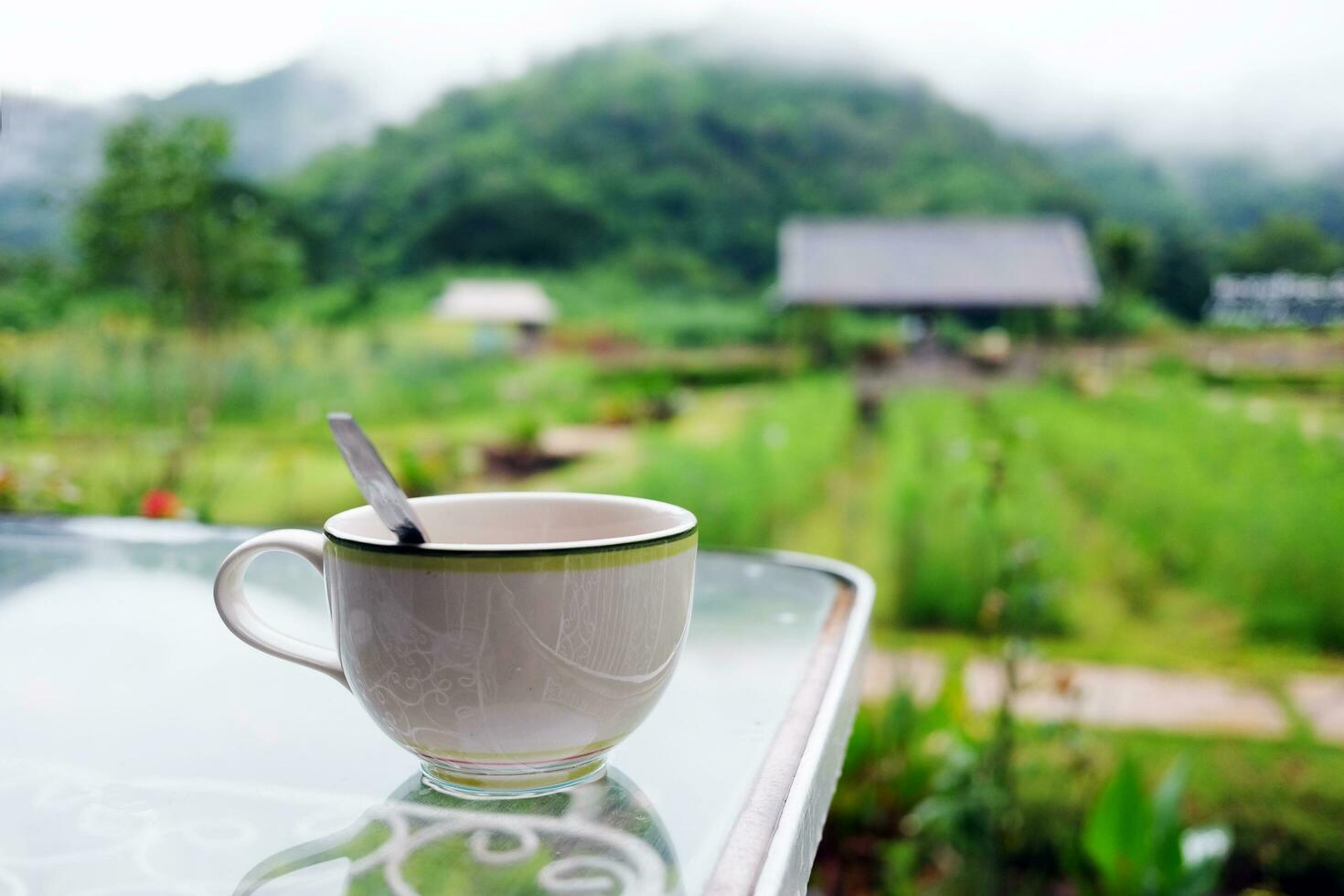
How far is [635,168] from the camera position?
223cm

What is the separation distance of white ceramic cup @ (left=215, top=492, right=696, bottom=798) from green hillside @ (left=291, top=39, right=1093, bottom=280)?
1890 mm

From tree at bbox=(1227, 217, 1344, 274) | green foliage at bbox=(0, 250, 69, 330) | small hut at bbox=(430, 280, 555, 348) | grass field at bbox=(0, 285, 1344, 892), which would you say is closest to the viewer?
grass field at bbox=(0, 285, 1344, 892)

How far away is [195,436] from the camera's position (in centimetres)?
211

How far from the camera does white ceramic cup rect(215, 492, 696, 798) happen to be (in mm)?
289

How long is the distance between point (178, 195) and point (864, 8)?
1.37 m

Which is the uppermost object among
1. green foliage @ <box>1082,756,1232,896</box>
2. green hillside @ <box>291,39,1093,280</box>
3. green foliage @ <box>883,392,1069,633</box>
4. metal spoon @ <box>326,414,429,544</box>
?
green hillside @ <box>291,39,1093,280</box>

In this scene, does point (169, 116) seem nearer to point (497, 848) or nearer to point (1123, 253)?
point (1123, 253)

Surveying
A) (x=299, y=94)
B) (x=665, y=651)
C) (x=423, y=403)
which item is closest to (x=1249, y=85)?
(x=423, y=403)

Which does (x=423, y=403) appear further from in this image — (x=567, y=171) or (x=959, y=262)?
(x=959, y=262)

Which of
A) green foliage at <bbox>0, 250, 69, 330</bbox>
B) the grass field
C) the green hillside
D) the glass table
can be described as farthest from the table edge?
green foliage at <bbox>0, 250, 69, 330</bbox>

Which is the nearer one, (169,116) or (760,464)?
(760,464)

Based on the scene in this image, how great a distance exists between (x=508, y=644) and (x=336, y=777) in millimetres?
91

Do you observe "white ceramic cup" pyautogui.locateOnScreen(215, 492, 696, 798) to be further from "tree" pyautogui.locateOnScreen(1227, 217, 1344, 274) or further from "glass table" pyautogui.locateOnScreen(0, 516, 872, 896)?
"tree" pyautogui.locateOnScreen(1227, 217, 1344, 274)

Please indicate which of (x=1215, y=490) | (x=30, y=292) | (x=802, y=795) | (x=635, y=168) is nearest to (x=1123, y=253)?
(x=1215, y=490)
